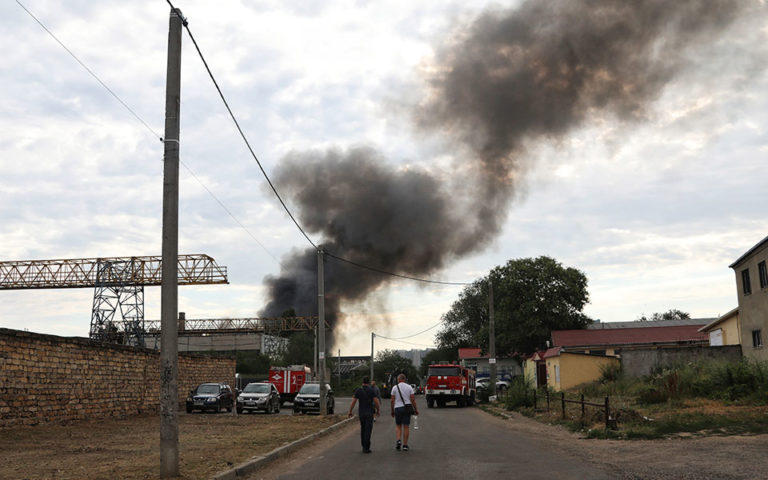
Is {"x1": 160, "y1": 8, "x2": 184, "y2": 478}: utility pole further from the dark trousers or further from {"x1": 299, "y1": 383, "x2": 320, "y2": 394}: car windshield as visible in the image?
{"x1": 299, "y1": 383, "x2": 320, "y2": 394}: car windshield

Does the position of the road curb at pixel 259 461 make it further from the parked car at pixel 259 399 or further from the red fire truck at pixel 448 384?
the red fire truck at pixel 448 384

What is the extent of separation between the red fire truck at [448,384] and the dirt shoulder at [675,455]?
20954mm

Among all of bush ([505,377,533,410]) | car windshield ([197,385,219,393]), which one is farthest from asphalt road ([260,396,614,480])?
car windshield ([197,385,219,393])

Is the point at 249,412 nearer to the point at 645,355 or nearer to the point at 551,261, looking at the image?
the point at 645,355

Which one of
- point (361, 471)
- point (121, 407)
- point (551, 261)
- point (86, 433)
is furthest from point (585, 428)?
point (551, 261)

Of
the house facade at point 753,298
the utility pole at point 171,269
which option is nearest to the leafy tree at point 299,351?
the house facade at point 753,298

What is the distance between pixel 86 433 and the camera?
18.6 metres

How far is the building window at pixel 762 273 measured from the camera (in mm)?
27417

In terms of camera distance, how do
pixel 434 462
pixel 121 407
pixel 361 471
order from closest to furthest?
pixel 361 471
pixel 434 462
pixel 121 407

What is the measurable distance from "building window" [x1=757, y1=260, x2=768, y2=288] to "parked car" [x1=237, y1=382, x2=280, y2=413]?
22.3 meters

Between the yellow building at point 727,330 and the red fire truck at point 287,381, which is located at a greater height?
the yellow building at point 727,330

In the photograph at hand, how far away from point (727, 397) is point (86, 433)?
18.6 metres

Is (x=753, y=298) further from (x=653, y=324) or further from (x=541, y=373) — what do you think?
(x=653, y=324)

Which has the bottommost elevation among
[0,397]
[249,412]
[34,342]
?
[249,412]
